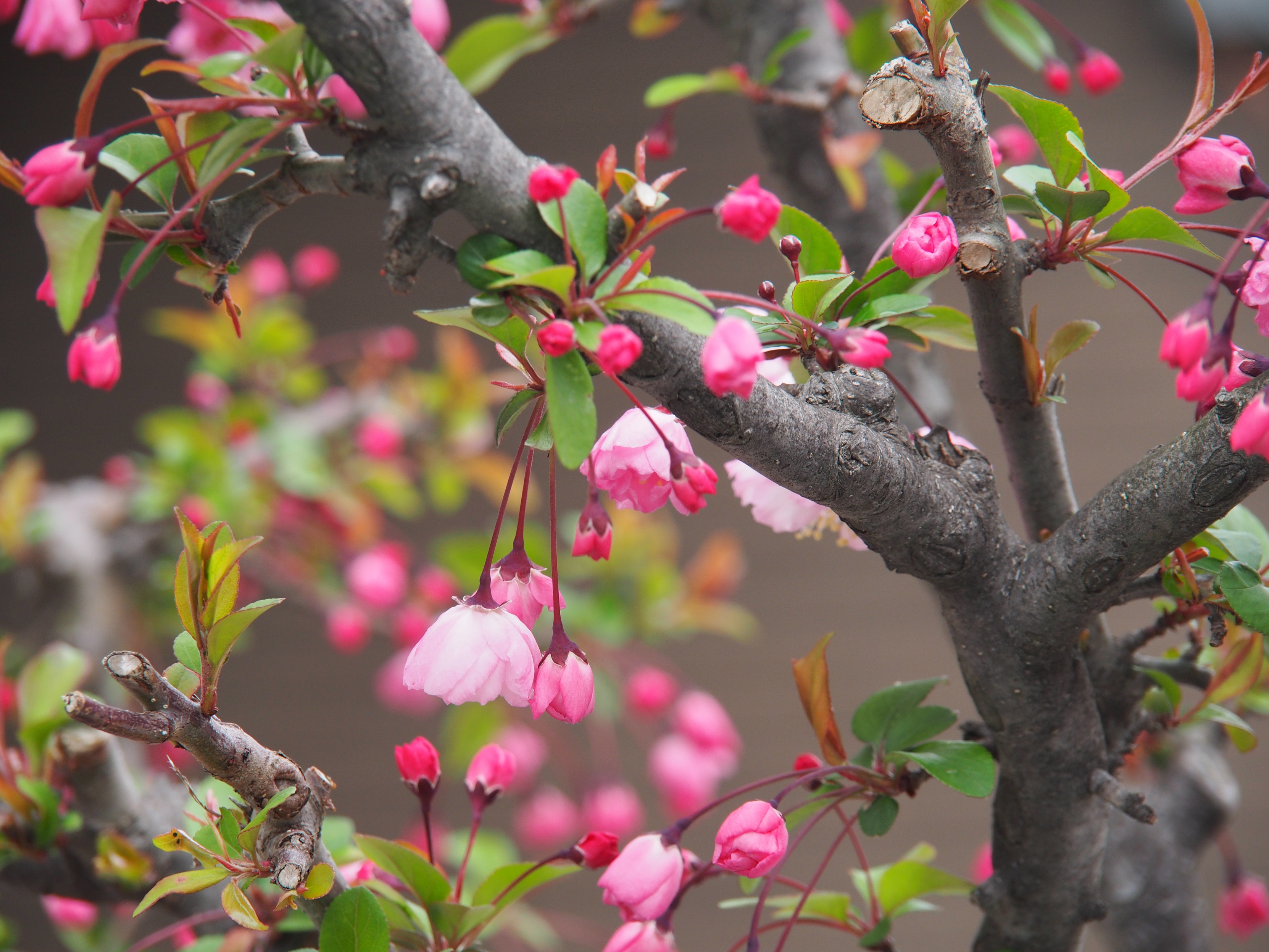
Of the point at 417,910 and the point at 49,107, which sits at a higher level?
the point at 49,107

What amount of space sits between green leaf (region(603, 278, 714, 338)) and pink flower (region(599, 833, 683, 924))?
23 centimetres

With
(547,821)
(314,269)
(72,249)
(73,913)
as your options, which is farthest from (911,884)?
(314,269)

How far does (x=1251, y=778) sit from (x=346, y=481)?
1777 millimetres

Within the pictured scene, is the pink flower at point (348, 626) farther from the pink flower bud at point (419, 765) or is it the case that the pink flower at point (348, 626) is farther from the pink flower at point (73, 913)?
the pink flower bud at point (419, 765)

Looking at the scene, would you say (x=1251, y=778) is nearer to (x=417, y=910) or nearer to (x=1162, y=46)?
(x=1162, y=46)

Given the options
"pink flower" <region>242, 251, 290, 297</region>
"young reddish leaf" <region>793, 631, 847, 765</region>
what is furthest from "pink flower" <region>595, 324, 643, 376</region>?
"pink flower" <region>242, 251, 290, 297</region>

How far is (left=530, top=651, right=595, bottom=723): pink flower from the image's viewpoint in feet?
1.25

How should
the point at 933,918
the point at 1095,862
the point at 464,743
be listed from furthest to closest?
1. the point at 933,918
2. the point at 464,743
3. the point at 1095,862

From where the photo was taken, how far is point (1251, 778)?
1.72m

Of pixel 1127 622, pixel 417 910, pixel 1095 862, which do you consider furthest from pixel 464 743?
pixel 1127 622

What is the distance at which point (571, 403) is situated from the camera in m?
0.32

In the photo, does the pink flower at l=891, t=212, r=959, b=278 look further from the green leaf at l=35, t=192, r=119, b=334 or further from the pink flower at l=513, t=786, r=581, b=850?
the pink flower at l=513, t=786, r=581, b=850

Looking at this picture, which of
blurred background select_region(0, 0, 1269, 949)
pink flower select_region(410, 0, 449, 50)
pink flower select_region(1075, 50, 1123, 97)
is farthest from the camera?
blurred background select_region(0, 0, 1269, 949)

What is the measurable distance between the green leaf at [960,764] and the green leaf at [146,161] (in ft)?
1.40
